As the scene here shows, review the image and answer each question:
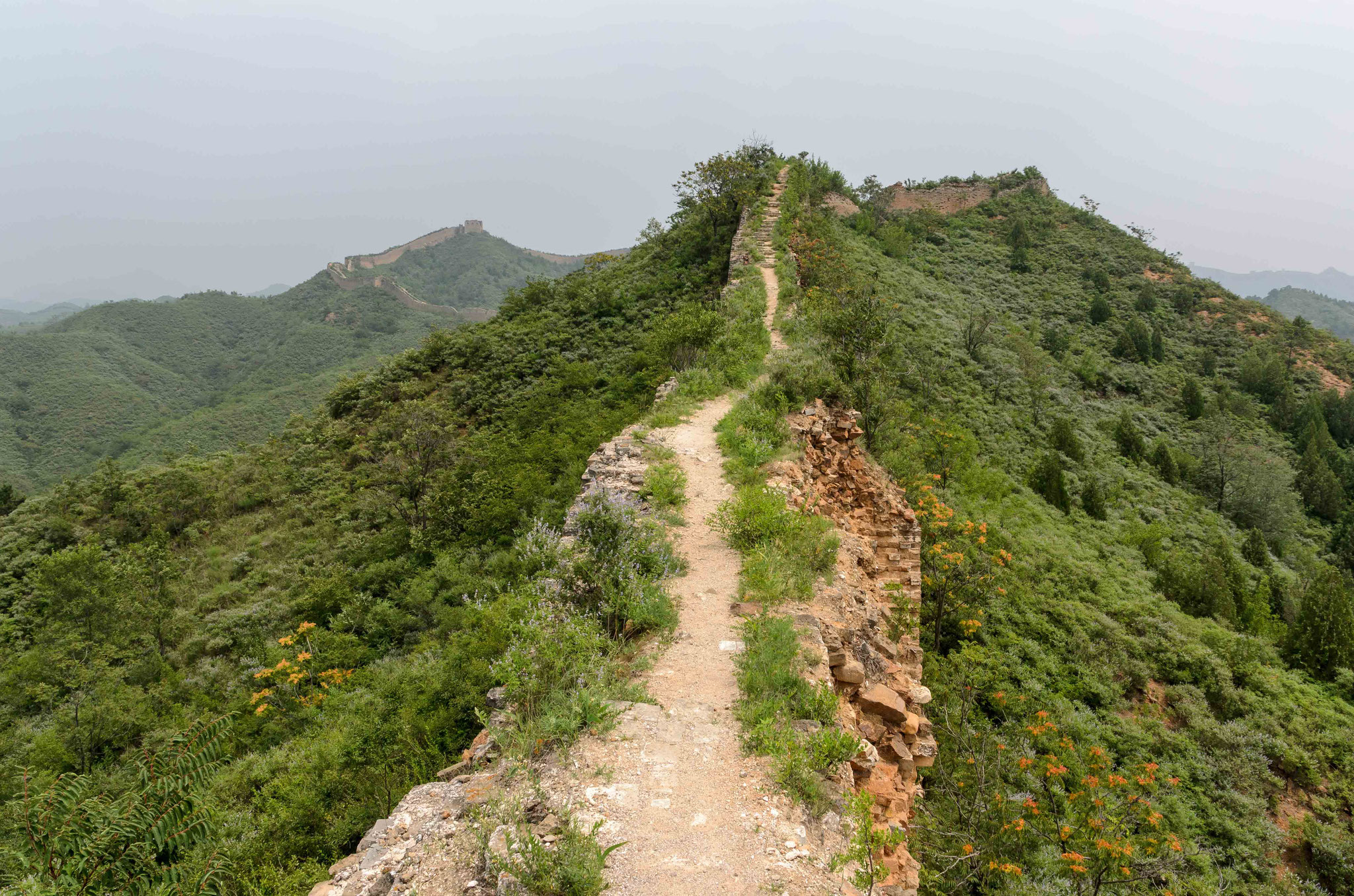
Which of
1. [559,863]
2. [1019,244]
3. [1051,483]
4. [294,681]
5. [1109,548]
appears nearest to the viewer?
[559,863]

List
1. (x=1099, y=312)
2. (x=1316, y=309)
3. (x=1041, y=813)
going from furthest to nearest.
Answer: (x=1316, y=309) < (x=1099, y=312) < (x=1041, y=813)

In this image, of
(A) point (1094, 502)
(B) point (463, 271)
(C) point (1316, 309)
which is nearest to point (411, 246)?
(B) point (463, 271)

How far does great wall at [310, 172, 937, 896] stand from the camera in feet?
10.5

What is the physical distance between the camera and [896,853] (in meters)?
4.27

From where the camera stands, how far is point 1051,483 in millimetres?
16203

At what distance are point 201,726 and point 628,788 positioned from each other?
3.15m

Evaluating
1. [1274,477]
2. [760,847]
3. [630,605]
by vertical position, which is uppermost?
[630,605]

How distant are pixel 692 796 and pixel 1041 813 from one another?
6618mm

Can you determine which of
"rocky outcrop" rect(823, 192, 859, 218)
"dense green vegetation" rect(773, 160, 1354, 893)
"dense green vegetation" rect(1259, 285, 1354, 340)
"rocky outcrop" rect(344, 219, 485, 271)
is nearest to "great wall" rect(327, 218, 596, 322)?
"rocky outcrop" rect(344, 219, 485, 271)

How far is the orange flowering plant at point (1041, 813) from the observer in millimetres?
6312

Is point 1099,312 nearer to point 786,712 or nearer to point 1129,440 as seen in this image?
point 1129,440

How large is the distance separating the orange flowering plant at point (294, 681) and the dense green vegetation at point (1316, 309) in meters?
108

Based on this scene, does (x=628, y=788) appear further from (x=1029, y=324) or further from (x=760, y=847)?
(x=1029, y=324)

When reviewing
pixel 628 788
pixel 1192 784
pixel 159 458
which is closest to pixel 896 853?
pixel 628 788
